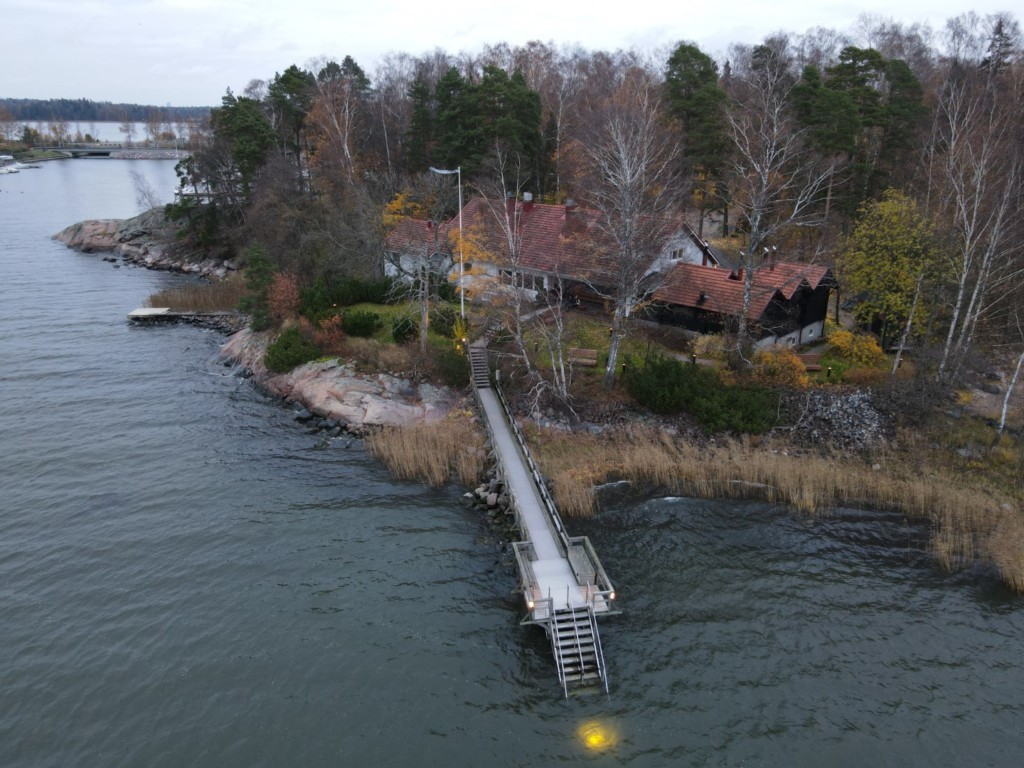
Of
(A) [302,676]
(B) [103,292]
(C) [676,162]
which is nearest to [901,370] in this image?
(C) [676,162]

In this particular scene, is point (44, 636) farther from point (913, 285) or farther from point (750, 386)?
point (913, 285)

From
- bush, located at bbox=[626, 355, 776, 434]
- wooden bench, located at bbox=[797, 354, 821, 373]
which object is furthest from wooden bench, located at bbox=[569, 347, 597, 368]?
A: wooden bench, located at bbox=[797, 354, 821, 373]

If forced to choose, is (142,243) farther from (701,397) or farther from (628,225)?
(701,397)

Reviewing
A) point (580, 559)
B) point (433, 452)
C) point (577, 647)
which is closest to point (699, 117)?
point (433, 452)

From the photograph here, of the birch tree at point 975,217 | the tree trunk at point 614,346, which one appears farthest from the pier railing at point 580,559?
the birch tree at point 975,217

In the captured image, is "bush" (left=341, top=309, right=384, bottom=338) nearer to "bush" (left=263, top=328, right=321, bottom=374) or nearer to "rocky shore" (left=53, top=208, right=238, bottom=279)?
"bush" (left=263, top=328, right=321, bottom=374)

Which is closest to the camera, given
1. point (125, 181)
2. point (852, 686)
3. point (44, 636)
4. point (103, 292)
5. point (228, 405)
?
point (852, 686)

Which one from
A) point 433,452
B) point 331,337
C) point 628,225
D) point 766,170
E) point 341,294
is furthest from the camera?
point 341,294
